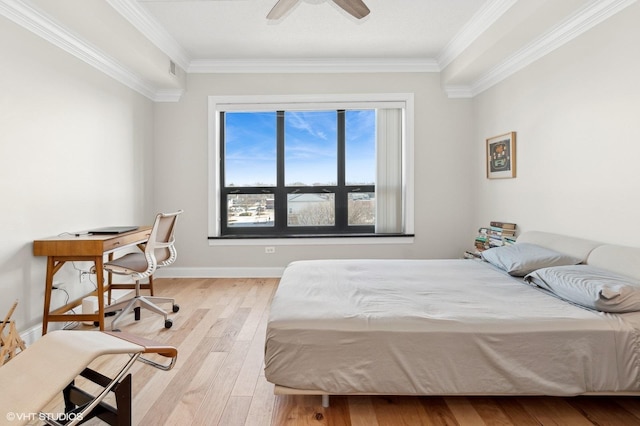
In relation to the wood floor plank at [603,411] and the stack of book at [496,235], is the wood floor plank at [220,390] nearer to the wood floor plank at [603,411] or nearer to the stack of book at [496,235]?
the wood floor plank at [603,411]

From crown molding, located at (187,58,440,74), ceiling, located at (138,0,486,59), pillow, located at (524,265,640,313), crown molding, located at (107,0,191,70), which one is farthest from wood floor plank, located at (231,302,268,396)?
crown molding, located at (187,58,440,74)

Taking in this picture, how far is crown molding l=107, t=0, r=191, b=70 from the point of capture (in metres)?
3.16

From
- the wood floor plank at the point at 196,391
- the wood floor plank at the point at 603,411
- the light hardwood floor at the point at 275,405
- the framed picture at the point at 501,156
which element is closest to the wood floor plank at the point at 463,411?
the light hardwood floor at the point at 275,405

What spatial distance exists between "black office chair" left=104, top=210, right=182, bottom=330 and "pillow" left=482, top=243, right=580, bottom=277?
2.80m

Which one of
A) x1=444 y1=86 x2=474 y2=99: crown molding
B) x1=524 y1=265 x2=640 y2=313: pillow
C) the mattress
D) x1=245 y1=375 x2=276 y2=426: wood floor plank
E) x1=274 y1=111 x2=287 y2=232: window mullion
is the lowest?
x1=245 y1=375 x2=276 y2=426: wood floor plank

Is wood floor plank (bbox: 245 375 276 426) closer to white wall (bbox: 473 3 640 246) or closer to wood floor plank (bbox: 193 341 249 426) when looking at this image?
wood floor plank (bbox: 193 341 249 426)

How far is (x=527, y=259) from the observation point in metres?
2.73

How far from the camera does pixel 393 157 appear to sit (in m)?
4.87

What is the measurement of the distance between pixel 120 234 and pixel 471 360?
278 cm

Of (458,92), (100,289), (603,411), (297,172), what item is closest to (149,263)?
(100,289)

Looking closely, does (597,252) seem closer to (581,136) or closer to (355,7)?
(581,136)

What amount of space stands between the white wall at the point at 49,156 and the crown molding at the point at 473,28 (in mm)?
3738

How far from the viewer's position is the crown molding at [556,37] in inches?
104

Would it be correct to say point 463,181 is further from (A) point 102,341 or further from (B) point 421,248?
(A) point 102,341
